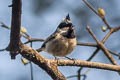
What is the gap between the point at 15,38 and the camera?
136cm

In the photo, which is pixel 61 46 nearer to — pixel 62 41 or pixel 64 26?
pixel 62 41

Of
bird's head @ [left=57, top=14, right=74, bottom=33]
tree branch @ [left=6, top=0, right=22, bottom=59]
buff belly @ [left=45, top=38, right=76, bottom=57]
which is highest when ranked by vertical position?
tree branch @ [left=6, top=0, right=22, bottom=59]

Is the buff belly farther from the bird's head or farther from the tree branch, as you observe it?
the tree branch

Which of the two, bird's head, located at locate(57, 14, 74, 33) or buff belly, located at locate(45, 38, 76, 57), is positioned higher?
bird's head, located at locate(57, 14, 74, 33)

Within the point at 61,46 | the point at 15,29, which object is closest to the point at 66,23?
the point at 61,46

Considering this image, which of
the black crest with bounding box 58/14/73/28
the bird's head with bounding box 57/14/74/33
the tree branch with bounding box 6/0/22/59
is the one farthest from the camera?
the bird's head with bounding box 57/14/74/33

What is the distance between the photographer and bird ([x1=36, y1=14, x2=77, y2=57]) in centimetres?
259

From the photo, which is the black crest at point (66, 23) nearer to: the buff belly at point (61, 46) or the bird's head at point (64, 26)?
the bird's head at point (64, 26)

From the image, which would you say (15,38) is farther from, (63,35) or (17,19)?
(63,35)

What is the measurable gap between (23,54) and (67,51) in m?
1.09

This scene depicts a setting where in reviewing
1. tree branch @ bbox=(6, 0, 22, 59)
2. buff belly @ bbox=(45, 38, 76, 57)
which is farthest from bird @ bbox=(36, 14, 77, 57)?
tree branch @ bbox=(6, 0, 22, 59)

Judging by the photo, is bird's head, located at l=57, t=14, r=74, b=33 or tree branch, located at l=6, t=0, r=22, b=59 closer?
tree branch, located at l=6, t=0, r=22, b=59

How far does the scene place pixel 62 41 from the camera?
2.60m

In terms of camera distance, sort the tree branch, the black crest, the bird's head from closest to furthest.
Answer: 1. the tree branch
2. the black crest
3. the bird's head
